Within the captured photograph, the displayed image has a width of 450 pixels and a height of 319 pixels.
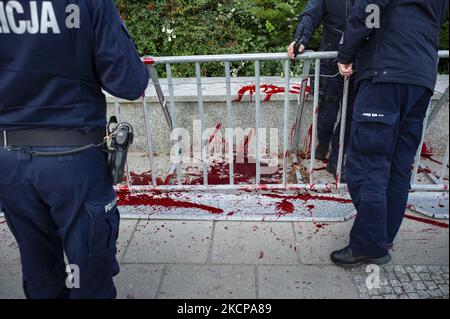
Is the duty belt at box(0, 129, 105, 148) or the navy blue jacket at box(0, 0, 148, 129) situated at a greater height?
the navy blue jacket at box(0, 0, 148, 129)

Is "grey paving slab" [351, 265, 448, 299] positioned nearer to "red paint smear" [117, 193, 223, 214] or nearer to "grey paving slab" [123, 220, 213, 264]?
"grey paving slab" [123, 220, 213, 264]

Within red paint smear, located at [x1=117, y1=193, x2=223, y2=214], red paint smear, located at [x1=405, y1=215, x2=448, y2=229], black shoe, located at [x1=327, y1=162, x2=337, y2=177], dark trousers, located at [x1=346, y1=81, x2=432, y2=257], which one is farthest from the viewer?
black shoe, located at [x1=327, y1=162, x2=337, y2=177]

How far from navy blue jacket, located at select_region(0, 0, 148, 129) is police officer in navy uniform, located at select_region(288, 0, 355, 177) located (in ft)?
6.20

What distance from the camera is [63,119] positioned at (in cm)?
182

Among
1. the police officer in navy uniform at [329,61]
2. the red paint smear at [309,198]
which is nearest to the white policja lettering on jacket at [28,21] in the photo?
the police officer in navy uniform at [329,61]

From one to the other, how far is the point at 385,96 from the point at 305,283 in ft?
4.22

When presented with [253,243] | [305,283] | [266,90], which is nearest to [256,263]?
[253,243]

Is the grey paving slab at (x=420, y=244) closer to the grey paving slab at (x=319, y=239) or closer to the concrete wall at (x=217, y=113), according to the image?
the grey paving slab at (x=319, y=239)

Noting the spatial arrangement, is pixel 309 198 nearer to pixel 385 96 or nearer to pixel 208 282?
pixel 208 282

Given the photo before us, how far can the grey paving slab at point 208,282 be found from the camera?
2.65 meters

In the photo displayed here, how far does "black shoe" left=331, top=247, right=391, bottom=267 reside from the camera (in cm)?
281

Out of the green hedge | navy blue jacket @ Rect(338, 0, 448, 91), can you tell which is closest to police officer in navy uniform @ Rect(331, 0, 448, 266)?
navy blue jacket @ Rect(338, 0, 448, 91)

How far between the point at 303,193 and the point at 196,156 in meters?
1.39

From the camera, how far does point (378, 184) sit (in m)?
2.57
